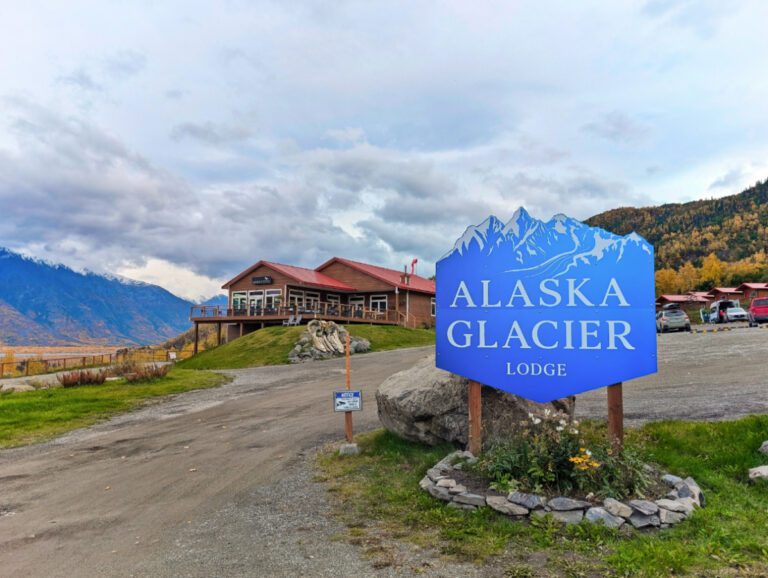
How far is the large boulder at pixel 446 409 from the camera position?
779cm

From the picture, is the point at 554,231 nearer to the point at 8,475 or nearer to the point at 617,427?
the point at 617,427

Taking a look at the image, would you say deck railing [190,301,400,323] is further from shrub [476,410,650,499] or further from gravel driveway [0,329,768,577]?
shrub [476,410,650,499]

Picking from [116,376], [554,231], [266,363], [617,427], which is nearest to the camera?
[617,427]

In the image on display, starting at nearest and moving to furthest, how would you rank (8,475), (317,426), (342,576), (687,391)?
1. (342,576)
2. (8,475)
3. (317,426)
4. (687,391)

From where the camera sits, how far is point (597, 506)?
5410mm

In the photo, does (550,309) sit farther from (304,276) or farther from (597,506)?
(304,276)

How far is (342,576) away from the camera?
4492 millimetres

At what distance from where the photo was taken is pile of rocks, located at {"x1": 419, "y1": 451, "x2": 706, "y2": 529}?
5246 millimetres

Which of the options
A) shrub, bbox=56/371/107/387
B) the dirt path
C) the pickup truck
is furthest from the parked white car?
shrub, bbox=56/371/107/387

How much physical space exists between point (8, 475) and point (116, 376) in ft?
49.1

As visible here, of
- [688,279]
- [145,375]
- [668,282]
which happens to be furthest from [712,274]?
[145,375]

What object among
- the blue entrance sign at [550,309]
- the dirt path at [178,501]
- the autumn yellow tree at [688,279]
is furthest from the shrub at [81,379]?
the autumn yellow tree at [688,279]

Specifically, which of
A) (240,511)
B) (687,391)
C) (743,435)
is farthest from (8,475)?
(687,391)

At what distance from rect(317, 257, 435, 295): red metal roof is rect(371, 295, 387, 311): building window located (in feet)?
5.93
